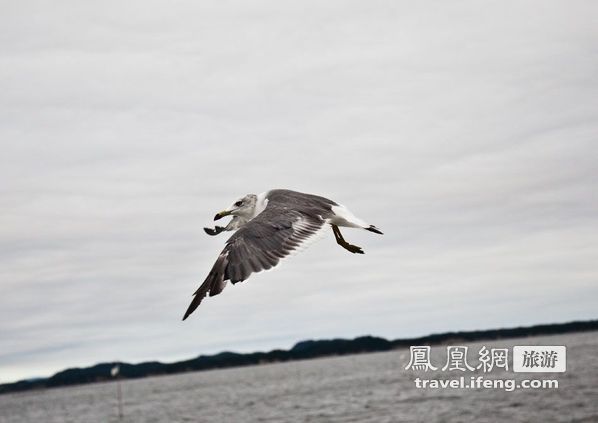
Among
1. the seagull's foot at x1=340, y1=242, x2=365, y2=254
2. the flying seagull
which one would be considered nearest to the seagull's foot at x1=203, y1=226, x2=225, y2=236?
the flying seagull

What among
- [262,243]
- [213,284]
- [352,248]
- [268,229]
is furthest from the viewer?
[352,248]

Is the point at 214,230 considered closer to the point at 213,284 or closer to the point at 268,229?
the point at 268,229

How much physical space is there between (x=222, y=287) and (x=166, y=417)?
9969 cm

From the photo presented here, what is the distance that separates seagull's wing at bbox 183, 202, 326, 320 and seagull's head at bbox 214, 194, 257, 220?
1.87 feet

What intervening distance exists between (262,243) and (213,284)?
94cm

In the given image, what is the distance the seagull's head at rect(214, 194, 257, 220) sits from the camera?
36.8 ft

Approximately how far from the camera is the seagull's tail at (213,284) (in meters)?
8.50

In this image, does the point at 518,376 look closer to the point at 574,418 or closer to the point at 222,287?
the point at 574,418

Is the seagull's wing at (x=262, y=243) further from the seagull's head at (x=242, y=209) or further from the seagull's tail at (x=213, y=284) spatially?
the seagull's head at (x=242, y=209)

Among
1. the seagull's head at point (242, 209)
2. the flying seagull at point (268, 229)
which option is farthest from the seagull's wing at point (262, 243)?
the seagull's head at point (242, 209)

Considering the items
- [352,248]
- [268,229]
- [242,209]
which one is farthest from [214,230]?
[352,248]

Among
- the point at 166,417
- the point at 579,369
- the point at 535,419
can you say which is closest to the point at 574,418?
the point at 535,419

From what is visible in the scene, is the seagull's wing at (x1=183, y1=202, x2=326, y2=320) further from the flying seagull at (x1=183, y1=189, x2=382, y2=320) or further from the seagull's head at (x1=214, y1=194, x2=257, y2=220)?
the seagull's head at (x1=214, y1=194, x2=257, y2=220)

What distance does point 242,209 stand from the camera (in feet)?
37.3
